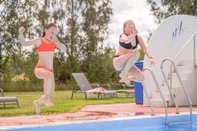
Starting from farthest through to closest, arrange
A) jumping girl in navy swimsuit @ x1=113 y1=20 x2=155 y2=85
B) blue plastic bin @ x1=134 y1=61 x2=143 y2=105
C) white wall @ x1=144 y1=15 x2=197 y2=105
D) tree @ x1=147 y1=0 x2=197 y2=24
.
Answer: tree @ x1=147 y1=0 x2=197 y2=24 → blue plastic bin @ x1=134 y1=61 x2=143 y2=105 → white wall @ x1=144 y1=15 x2=197 y2=105 → jumping girl in navy swimsuit @ x1=113 y1=20 x2=155 y2=85

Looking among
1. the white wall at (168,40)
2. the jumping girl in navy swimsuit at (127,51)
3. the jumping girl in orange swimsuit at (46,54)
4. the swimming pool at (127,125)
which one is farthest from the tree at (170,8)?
the jumping girl in orange swimsuit at (46,54)

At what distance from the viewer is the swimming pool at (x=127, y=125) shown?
6.59 m

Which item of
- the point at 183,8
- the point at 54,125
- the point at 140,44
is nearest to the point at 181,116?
the point at 140,44

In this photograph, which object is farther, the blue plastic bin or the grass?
the blue plastic bin

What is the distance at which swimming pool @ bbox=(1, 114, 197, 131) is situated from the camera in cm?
659

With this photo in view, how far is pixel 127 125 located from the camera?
7527 millimetres

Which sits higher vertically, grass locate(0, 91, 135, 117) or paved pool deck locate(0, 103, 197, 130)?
paved pool deck locate(0, 103, 197, 130)

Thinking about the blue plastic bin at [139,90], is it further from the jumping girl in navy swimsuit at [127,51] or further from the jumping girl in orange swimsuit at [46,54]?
the jumping girl in orange swimsuit at [46,54]

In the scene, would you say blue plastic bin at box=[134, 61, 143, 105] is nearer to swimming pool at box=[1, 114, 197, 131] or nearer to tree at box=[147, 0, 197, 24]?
swimming pool at box=[1, 114, 197, 131]

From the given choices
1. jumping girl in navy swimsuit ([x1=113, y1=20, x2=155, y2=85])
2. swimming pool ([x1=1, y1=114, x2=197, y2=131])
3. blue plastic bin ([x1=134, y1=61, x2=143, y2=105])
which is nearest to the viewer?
swimming pool ([x1=1, y1=114, x2=197, y2=131])

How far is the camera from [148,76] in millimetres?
11766

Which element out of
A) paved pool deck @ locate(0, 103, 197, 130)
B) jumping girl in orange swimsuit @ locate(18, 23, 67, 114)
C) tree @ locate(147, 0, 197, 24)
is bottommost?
paved pool deck @ locate(0, 103, 197, 130)

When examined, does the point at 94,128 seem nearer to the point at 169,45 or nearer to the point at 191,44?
the point at 169,45

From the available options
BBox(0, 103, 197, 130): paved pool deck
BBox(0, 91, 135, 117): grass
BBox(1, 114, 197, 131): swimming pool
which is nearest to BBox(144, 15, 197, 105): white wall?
BBox(0, 91, 135, 117): grass
